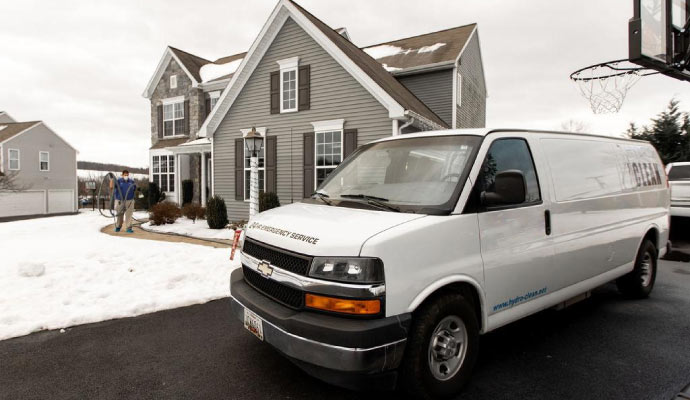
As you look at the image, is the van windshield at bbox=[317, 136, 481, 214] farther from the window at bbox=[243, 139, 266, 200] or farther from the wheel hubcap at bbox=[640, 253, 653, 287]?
the window at bbox=[243, 139, 266, 200]

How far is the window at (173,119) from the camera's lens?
20375 millimetres

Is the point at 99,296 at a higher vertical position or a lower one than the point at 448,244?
lower

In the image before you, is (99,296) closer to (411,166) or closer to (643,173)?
(411,166)

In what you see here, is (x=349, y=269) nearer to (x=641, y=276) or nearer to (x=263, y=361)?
(x=263, y=361)

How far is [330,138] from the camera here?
12.1 meters

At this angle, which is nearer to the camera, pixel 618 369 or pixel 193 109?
pixel 618 369

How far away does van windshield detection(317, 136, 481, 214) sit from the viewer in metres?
2.79

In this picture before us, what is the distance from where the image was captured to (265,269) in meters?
2.82

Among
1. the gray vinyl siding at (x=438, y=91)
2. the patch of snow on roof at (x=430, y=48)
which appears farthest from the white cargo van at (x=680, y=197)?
the patch of snow on roof at (x=430, y=48)

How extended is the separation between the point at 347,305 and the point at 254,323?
921mm

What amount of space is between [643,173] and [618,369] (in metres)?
2.97

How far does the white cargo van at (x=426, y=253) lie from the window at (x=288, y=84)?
31.3ft

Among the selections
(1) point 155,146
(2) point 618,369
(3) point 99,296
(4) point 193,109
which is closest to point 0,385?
(3) point 99,296

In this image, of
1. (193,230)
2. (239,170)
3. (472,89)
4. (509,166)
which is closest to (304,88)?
(239,170)
